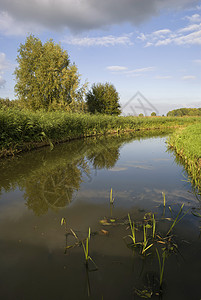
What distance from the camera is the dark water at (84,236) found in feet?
7.22

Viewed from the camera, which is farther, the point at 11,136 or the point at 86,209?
the point at 11,136

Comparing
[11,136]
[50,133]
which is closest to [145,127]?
[50,133]

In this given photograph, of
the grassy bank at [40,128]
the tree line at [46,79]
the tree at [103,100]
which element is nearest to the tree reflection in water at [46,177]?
the grassy bank at [40,128]

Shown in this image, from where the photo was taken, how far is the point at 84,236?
312 centimetres

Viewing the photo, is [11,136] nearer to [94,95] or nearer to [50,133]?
[50,133]

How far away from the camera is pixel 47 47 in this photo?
29969mm

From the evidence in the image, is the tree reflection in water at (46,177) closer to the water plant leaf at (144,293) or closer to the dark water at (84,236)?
the dark water at (84,236)

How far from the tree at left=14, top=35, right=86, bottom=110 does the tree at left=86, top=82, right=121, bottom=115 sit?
1007 centimetres

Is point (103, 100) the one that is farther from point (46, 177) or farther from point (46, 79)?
point (46, 177)

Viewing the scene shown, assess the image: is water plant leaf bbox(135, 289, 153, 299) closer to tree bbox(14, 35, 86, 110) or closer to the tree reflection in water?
the tree reflection in water

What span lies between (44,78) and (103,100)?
14.9 metres

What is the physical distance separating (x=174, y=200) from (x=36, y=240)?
10.4 ft

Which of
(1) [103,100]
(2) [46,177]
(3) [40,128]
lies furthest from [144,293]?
(1) [103,100]

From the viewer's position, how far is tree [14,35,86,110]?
94.9 feet
